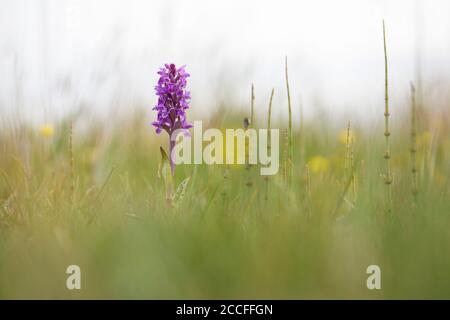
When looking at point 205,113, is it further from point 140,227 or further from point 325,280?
point 325,280

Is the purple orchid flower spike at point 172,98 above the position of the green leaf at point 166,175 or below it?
above

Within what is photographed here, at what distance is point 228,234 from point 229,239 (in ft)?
0.10

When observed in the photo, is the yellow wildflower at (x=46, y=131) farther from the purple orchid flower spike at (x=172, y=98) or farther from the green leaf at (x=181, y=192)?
the green leaf at (x=181, y=192)

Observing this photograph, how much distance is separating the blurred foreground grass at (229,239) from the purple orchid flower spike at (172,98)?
0.26 m

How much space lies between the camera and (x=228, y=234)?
1686mm

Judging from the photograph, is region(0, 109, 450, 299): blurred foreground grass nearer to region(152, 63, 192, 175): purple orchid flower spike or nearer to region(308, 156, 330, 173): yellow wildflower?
region(152, 63, 192, 175): purple orchid flower spike

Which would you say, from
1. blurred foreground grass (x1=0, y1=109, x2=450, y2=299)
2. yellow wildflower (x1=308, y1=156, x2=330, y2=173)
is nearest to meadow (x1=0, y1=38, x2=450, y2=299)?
blurred foreground grass (x1=0, y1=109, x2=450, y2=299)

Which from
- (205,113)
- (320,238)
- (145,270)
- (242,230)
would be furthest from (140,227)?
(205,113)

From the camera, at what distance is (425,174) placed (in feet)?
6.93

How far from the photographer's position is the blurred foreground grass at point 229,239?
4.89 feet

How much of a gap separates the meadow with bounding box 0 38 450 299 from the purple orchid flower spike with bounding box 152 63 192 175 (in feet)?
0.69

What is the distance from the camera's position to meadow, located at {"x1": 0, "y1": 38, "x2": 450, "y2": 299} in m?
1.49

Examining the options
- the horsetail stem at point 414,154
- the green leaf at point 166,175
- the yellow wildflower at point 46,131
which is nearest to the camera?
the horsetail stem at point 414,154

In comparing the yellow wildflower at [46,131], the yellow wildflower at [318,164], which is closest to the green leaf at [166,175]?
the yellow wildflower at [46,131]
